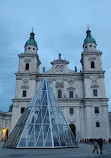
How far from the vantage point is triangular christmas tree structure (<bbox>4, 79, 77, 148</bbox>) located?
671 inches

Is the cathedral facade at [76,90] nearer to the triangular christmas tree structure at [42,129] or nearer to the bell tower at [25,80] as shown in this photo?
the bell tower at [25,80]

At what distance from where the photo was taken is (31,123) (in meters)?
18.9

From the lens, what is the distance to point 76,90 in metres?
41.6

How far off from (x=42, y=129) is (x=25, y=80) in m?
25.6

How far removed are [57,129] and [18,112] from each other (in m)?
22.9

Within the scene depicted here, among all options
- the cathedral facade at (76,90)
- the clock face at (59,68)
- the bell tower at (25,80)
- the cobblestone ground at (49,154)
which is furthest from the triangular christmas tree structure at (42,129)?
the clock face at (59,68)

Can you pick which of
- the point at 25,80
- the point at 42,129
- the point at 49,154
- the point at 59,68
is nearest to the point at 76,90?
the point at 59,68

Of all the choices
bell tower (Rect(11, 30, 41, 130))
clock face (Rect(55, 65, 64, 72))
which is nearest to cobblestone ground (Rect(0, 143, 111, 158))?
bell tower (Rect(11, 30, 41, 130))

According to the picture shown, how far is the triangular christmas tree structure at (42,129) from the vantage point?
17.0m

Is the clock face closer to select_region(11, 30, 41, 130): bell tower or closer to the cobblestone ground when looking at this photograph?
select_region(11, 30, 41, 130): bell tower

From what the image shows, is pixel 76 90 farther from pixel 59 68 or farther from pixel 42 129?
pixel 42 129

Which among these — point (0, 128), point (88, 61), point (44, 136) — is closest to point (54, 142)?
point (44, 136)

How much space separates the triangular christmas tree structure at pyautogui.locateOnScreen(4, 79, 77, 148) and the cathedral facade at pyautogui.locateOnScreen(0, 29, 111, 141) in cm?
1846

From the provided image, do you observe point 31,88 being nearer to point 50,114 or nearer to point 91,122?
point 91,122
